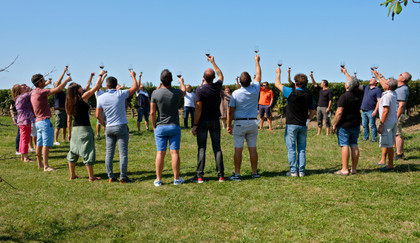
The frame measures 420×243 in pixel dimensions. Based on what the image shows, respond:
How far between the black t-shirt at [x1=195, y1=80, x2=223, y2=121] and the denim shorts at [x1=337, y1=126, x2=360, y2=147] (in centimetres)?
249

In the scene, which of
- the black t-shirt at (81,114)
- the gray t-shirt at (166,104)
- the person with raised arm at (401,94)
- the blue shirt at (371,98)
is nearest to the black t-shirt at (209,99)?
the gray t-shirt at (166,104)

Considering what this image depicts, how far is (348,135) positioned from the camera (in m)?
6.70

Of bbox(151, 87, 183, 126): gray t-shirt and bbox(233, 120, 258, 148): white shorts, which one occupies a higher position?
bbox(151, 87, 183, 126): gray t-shirt

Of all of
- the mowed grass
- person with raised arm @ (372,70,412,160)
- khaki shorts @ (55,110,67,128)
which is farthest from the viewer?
khaki shorts @ (55,110,67,128)

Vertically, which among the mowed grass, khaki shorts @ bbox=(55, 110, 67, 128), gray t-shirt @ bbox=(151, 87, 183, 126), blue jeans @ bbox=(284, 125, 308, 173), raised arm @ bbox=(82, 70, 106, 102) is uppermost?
raised arm @ bbox=(82, 70, 106, 102)

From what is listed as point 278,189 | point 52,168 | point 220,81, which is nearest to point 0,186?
point 52,168

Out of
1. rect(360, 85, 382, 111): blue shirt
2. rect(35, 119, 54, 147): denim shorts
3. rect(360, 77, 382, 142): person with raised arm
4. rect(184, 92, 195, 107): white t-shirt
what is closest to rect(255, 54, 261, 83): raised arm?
rect(35, 119, 54, 147): denim shorts

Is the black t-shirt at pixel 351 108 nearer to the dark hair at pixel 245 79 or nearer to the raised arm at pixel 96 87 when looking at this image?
the dark hair at pixel 245 79

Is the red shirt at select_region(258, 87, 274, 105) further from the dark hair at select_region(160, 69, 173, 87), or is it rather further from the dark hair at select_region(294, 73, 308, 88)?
the dark hair at select_region(160, 69, 173, 87)

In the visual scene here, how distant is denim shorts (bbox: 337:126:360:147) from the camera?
6680mm

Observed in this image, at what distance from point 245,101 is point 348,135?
2144 millimetres

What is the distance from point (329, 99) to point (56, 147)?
925 centimetres

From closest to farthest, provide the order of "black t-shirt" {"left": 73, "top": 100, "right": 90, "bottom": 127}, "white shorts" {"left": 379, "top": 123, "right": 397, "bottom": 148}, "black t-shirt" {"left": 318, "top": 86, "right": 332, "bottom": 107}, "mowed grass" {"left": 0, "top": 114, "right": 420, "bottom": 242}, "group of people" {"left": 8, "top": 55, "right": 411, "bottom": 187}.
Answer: "mowed grass" {"left": 0, "top": 114, "right": 420, "bottom": 242}
"group of people" {"left": 8, "top": 55, "right": 411, "bottom": 187}
"black t-shirt" {"left": 73, "top": 100, "right": 90, "bottom": 127}
"white shorts" {"left": 379, "top": 123, "right": 397, "bottom": 148}
"black t-shirt" {"left": 318, "top": 86, "right": 332, "bottom": 107}

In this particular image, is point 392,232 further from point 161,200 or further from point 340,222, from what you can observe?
point 161,200
